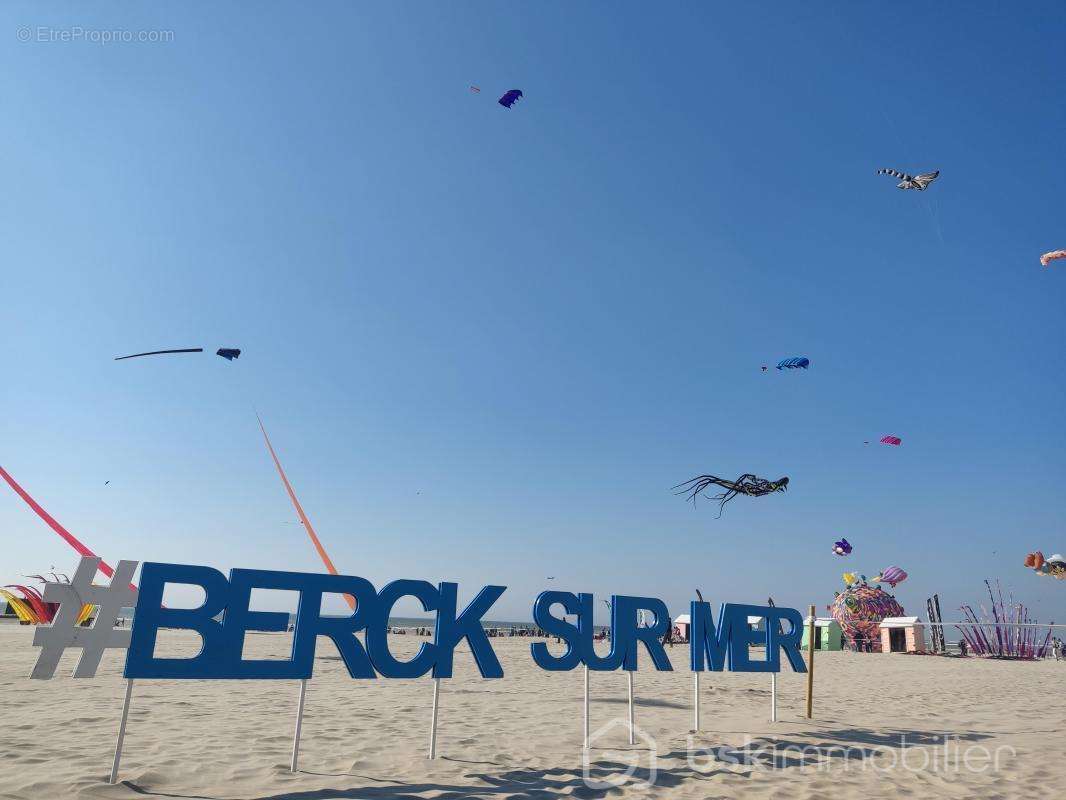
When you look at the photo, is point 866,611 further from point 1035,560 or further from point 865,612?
point 1035,560

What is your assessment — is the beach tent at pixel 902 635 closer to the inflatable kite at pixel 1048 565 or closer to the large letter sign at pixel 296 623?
the inflatable kite at pixel 1048 565

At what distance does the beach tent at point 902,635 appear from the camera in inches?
1459

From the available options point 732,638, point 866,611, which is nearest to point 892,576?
point 866,611

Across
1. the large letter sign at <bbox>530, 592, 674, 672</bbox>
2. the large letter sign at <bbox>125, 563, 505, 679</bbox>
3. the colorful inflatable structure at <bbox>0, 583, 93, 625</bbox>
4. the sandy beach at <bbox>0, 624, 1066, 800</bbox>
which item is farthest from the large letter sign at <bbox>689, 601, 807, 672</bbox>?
the colorful inflatable structure at <bbox>0, 583, 93, 625</bbox>

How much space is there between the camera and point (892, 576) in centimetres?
4031

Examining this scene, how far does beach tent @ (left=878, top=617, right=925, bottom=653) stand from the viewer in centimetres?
3706

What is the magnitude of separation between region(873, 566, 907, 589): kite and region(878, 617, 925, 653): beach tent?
239 centimetres

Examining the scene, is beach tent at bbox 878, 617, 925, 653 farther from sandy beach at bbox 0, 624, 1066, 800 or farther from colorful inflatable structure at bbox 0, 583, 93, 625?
colorful inflatable structure at bbox 0, 583, 93, 625

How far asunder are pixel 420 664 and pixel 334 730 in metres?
2.94

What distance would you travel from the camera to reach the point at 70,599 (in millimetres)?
8867

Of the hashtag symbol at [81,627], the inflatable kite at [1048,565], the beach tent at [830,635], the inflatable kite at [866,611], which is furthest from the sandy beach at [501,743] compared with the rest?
the beach tent at [830,635]

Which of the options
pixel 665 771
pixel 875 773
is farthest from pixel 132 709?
pixel 875 773

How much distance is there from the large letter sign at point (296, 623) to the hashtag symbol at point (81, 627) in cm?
125

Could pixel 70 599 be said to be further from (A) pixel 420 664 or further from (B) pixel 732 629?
(B) pixel 732 629
